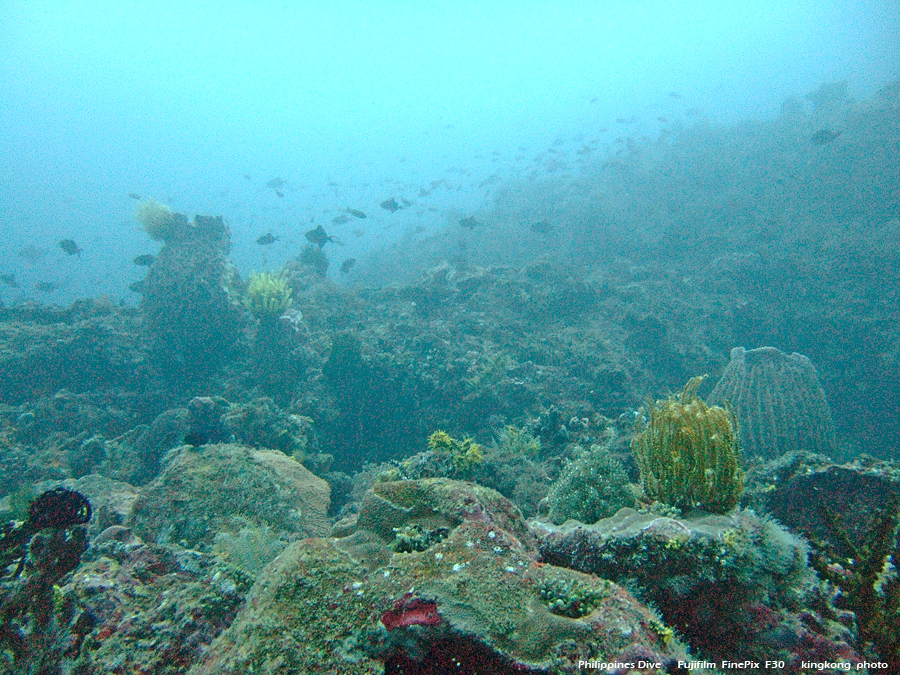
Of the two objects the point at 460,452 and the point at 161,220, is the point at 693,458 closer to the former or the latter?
the point at 460,452

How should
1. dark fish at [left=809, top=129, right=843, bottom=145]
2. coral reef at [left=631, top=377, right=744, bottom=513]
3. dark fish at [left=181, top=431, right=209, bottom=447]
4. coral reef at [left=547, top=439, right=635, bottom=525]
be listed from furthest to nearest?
dark fish at [left=809, top=129, right=843, bottom=145] → dark fish at [left=181, top=431, right=209, bottom=447] → coral reef at [left=547, top=439, right=635, bottom=525] → coral reef at [left=631, top=377, right=744, bottom=513]

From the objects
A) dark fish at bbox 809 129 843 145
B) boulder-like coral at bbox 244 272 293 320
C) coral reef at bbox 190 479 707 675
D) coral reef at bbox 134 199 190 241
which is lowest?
boulder-like coral at bbox 244 272 293 320

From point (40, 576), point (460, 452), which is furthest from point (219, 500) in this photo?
point (460, 452)

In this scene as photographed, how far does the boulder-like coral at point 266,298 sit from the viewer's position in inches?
472

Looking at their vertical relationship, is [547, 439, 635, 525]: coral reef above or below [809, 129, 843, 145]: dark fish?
below

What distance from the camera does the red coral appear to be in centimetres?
196

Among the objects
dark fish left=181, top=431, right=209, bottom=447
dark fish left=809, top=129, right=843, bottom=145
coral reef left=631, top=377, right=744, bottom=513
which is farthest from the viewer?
dark fish left=809, top=129, right=843, bottom=145

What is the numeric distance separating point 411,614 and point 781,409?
8693 millimetres

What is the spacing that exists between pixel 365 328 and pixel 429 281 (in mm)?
3528

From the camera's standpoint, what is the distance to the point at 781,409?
7.74 meters

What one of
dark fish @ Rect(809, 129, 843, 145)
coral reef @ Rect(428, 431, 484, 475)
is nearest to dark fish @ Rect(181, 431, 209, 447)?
coral reef @ Rect(428, 431, 484, 475)

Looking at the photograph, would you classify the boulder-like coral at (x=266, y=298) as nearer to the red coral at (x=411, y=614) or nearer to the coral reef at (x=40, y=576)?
the coral reef at (x=40, y=576)

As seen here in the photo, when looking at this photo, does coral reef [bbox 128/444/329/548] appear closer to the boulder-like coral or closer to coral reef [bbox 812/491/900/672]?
coral reef [bbox 812/491/900/672]

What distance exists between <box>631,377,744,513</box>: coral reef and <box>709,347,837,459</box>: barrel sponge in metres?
5.03
